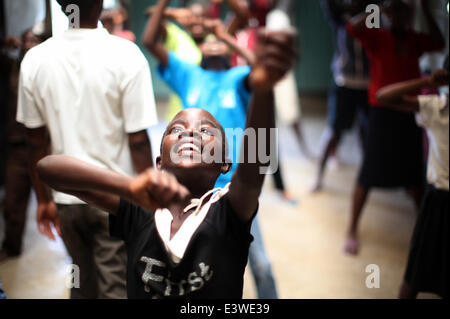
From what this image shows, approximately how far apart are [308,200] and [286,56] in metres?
3.24

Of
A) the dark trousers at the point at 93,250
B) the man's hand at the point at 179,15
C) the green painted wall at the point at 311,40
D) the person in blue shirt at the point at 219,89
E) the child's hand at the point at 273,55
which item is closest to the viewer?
the child's hand at the point at 273,55

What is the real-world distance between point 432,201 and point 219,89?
3.53 ft

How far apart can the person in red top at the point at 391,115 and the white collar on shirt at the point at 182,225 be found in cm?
151

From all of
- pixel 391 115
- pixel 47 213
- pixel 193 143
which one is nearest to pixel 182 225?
pixel 193 143

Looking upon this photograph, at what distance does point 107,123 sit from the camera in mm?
1456

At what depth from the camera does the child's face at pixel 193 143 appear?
3.67 feet

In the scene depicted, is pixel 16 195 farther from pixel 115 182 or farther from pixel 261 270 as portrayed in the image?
pixel 115 182

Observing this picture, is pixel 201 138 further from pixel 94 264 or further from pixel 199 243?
pixel 94 264

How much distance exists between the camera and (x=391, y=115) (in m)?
2.69

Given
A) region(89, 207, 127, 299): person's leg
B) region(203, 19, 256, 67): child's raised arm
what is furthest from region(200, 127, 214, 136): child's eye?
region(203, 19, 256, 67): child's raised arm

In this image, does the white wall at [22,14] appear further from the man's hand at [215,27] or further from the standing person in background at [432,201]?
the standing person in background at [432,201]

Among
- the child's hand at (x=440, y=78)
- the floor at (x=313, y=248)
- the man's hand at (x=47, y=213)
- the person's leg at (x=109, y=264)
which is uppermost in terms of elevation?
the child's hand at (x=440, y=78)

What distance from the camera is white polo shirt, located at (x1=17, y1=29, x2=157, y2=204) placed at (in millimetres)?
1351

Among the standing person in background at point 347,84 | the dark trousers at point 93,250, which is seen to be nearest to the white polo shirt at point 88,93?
the dark trousers at point 93,250
